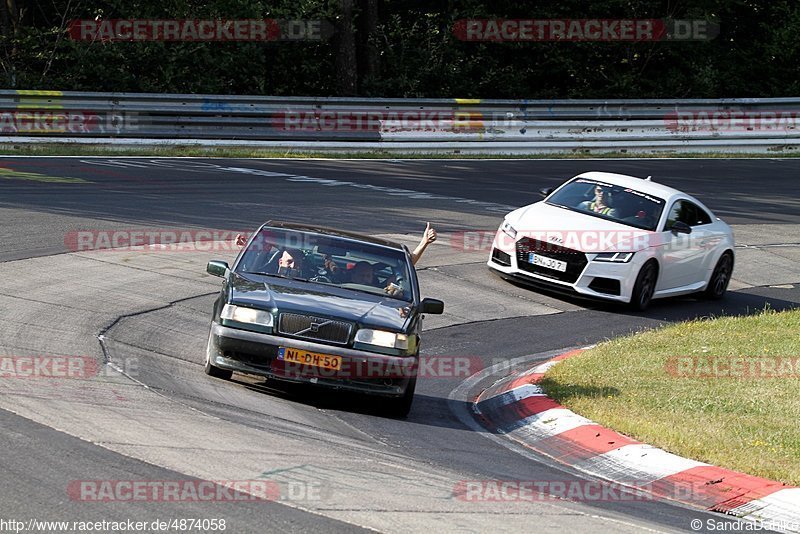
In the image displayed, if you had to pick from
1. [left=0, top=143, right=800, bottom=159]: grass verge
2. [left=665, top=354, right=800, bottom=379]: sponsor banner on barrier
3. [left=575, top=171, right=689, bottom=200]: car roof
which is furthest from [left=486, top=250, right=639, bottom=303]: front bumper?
[left=0, top=143, right=800, bottom=159]: grass verge

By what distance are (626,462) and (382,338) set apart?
6.85 feet

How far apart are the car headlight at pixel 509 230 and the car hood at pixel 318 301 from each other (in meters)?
5.78

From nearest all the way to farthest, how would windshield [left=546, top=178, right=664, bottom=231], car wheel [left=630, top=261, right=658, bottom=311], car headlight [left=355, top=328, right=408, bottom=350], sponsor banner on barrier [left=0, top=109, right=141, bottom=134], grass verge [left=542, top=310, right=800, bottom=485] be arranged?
grass verge [left=542, top=310, right=800, bottom=485] → car headlight [left=355, top=328, right=408, bottom=350] → car wheel [left=630, top=261, right=658, bottom=311] → windshield [left=546, top=178, right=664, bottom=231] → sponsor banner on barrier [left=0, top=109, right=141, bottom=134]

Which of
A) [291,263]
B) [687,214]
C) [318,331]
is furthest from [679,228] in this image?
[318,331]

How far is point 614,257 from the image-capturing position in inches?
587

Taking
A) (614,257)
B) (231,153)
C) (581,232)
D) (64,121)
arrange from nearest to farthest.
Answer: (614,257)
(581,232)
(64,121)
(231,153)

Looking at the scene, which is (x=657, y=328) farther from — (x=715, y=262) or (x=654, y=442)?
(x=654, y=442)

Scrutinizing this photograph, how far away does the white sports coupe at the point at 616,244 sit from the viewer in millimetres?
14953

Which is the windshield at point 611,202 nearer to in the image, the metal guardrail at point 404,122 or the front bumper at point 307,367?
the front bumper at point 307,367

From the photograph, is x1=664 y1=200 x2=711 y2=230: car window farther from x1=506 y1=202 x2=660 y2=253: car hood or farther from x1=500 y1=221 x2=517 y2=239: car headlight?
x1=500 y1=221 x2=517 y2=239: car headlight

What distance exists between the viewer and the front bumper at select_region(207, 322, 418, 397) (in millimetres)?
9039

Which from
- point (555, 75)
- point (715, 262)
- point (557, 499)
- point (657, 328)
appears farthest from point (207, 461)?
point (555, 75)

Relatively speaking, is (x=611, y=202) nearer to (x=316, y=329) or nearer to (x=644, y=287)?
(x=644, y=287)

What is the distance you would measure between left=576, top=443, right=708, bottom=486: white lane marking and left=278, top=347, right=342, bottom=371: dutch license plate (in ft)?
6.51
